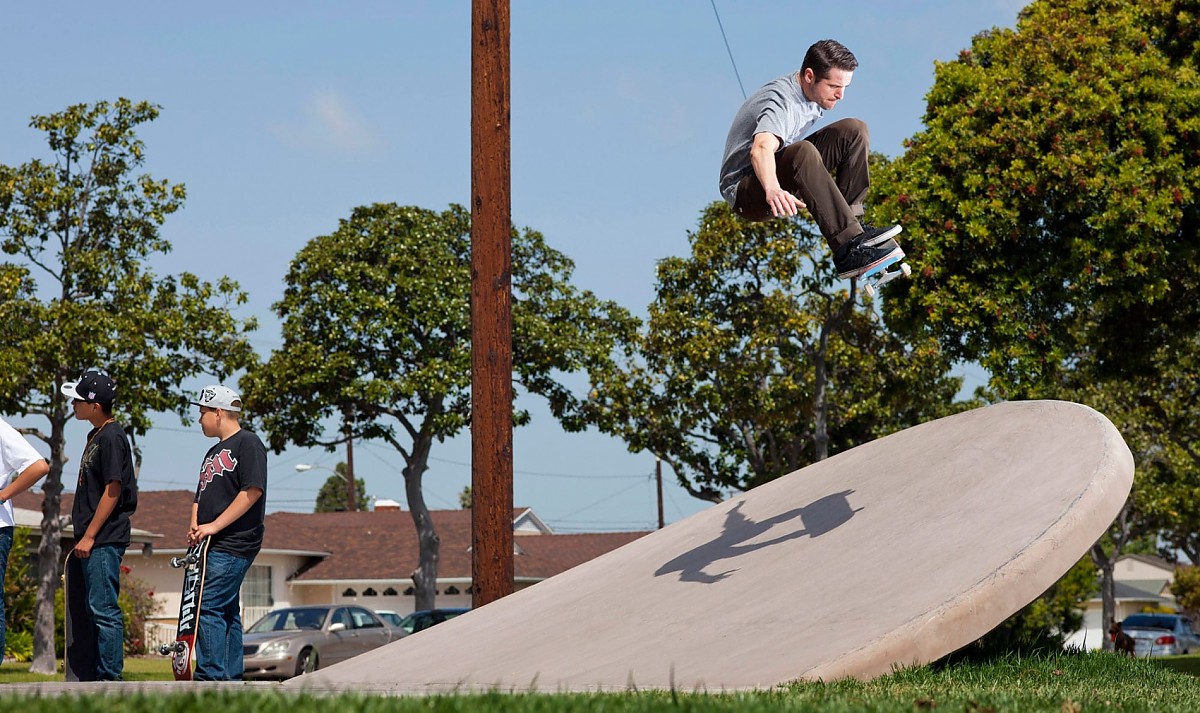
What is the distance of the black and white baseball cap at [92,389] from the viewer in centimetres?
708

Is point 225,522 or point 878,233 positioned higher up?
point 878,233

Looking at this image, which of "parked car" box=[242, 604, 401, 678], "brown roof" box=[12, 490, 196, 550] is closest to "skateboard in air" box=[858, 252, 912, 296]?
"parked car" box=[242, 604, 401, 678]

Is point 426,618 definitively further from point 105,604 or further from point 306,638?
point 105,604

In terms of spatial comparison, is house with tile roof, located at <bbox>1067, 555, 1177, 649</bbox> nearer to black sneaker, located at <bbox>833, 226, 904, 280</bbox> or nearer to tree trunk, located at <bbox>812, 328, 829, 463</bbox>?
tree trunk, located at <bbox>812, 328, 829, 463</bbox>

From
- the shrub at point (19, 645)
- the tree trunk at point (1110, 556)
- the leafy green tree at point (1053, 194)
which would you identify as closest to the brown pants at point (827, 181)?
the leafy green tree at point (1053, 194)

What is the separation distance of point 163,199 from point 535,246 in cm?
1221

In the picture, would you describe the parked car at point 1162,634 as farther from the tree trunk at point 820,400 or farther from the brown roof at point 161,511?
the brown roof at point 161,511

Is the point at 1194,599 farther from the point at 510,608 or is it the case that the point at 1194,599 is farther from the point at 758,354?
the point at 510,608

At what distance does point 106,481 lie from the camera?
267 inches

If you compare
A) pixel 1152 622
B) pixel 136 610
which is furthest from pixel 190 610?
pixel 1152 622

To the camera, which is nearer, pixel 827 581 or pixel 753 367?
pixel 827 581

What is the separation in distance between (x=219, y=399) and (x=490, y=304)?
8.91ft

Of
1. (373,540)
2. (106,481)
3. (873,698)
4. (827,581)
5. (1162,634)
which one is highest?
(373,540)

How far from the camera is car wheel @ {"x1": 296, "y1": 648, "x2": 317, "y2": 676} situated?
69.1ft
